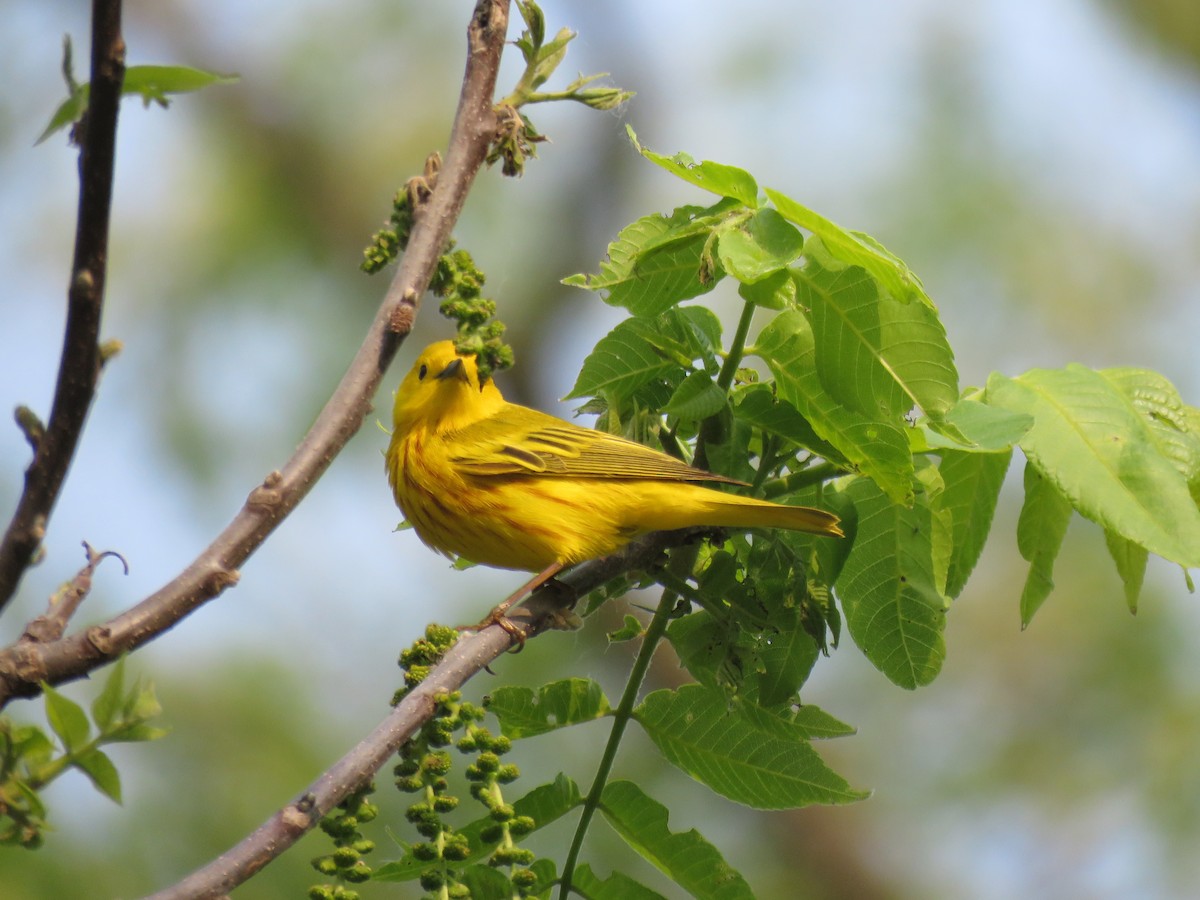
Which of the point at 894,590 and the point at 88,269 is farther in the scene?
the point at 894,590

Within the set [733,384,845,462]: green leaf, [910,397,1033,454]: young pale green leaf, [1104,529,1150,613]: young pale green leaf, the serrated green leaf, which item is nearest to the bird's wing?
the serrated green leaf

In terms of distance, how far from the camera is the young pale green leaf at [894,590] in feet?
9.66

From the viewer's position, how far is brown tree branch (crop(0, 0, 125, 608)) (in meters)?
1.50

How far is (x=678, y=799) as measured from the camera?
8.72 m

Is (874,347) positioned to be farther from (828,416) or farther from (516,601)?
(516,601)

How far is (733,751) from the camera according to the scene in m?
3.01

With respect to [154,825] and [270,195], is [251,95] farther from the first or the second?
[154,825]

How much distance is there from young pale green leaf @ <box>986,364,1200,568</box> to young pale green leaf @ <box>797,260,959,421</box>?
0.97 ft

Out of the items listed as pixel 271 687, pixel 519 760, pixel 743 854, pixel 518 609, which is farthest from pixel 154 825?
pixel 518 609

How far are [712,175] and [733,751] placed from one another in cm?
145

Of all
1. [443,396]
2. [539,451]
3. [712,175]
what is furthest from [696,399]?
[443,396]

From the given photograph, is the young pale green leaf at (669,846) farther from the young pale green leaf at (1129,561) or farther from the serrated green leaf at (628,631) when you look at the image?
the young pale green leaf at (1129,561)

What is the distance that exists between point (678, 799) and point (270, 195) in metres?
7.68

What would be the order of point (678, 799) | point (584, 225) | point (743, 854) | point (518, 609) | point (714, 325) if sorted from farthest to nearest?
point (584, 225)
point (743, 854)
point (678, 799)
point (518, 609)
point (714, 325)
